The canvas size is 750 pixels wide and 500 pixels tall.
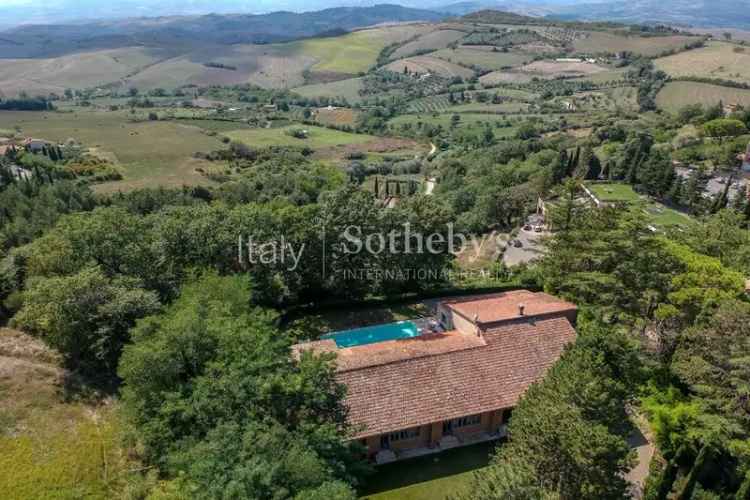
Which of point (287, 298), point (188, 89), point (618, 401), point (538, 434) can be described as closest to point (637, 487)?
point (618, 401)

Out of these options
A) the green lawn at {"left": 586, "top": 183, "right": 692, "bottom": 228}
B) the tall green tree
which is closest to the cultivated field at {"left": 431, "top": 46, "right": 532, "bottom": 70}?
the green lawn at {"left": 586, "top": 183, "right": 692, "bottom": 228}

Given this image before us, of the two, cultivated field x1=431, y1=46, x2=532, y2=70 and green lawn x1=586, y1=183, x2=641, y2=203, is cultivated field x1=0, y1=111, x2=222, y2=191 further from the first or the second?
cultivated field x1=431, y1=46, x2=532, y2=70

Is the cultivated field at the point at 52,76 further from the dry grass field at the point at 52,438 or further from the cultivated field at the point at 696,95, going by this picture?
the cultivated field at the point at 696,95

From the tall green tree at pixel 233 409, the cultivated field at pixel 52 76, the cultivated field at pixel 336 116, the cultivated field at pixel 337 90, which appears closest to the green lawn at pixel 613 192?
the tall green tree at pixel 233 409

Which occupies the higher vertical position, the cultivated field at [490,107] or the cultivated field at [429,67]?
the cultivated field at [429,67]

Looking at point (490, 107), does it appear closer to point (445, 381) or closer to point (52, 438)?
point (445, 381)

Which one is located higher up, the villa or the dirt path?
the villa

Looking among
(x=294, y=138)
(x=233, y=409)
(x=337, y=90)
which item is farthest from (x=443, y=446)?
(x=337, y=90)
